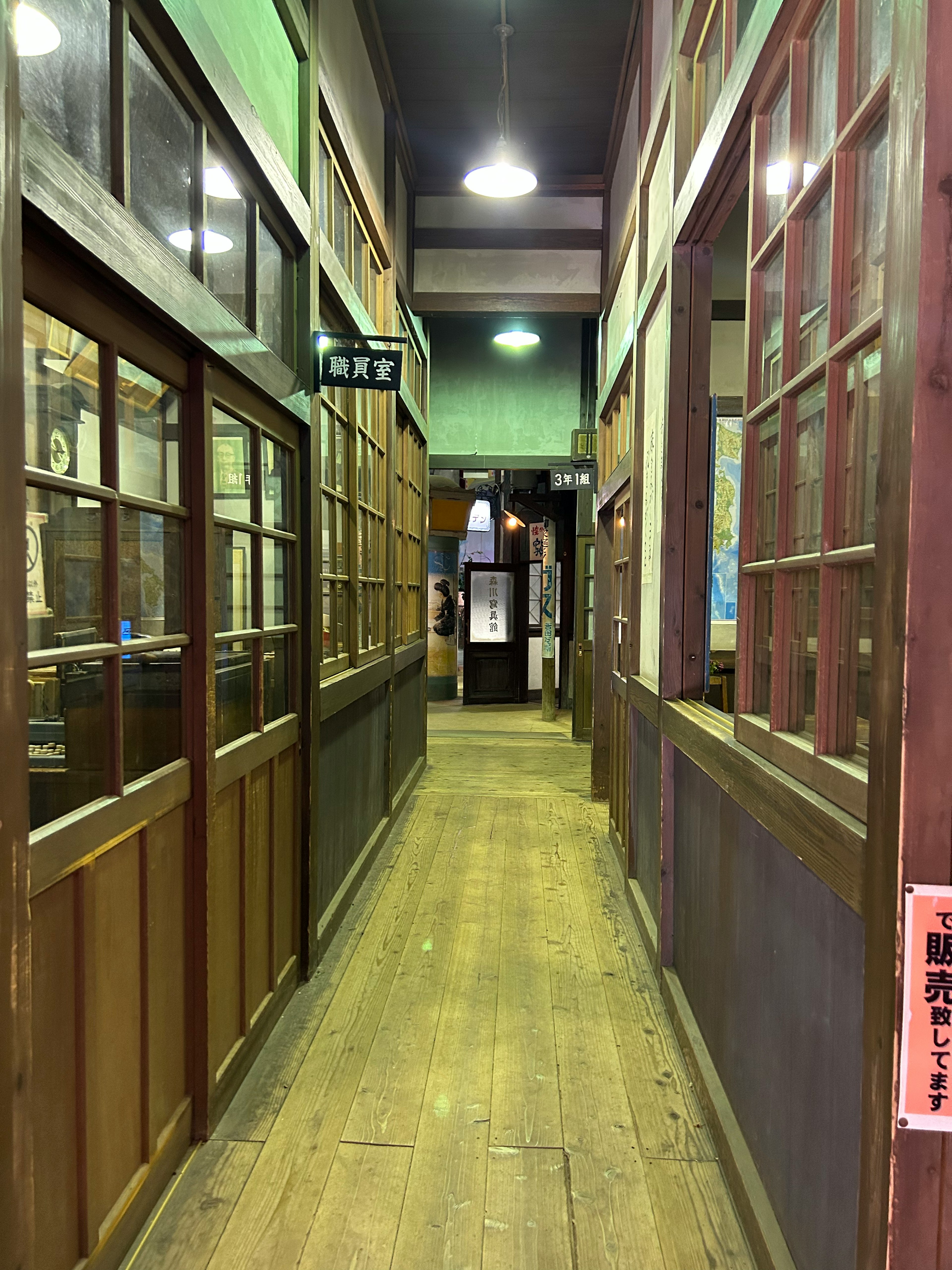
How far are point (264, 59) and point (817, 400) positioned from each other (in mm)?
1809

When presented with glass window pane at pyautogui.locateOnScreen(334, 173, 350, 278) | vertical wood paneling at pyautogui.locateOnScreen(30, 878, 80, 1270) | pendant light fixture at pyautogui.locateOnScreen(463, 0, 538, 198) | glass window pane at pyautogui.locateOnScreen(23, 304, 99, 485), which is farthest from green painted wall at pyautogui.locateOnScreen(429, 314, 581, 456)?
vertical wood paneling at pyautogui.locateOnScreen(30, 878, 80, 1270)

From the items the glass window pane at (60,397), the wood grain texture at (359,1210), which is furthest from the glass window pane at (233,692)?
the wood grain texture at (359,1210)

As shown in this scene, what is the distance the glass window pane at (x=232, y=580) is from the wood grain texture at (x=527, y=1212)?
1.43 m

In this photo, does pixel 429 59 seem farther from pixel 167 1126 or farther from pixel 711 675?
pixel 167 1126

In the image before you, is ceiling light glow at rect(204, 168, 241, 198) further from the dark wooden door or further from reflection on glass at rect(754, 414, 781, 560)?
the dark wooden door

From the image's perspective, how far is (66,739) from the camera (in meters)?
1.44

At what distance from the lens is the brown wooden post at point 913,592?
3.24ft

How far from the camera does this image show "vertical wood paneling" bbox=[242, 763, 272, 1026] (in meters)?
2.32

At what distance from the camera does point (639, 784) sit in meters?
3.56

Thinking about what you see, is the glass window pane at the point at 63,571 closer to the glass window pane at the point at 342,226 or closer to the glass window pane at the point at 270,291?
the glass window pane at the point at 270,291

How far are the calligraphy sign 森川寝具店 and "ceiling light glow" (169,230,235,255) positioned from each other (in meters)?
0.73

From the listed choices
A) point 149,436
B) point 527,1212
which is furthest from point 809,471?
point 527,1212

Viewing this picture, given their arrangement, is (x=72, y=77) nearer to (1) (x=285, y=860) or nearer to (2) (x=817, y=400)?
(2) (x=817, y=400)

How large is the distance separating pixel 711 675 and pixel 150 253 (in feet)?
13.4
